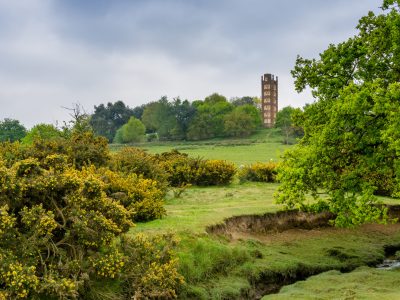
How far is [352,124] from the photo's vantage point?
18359 millimetres

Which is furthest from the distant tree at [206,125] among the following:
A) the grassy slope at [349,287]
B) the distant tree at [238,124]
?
the grassy slope at [349,287]

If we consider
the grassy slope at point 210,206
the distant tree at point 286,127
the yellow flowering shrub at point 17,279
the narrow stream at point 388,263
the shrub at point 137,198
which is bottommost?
the narrow stream at point 388,263

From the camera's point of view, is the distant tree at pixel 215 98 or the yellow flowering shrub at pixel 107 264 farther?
the distant tree at pixel 215 98

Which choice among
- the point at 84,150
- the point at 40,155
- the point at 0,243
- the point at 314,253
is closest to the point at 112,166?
the point at 84,150

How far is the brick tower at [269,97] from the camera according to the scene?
7264 inches

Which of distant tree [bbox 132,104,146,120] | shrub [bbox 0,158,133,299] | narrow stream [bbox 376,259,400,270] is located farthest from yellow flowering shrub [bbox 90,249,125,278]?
distant tree [bbox 132,104,146,120]

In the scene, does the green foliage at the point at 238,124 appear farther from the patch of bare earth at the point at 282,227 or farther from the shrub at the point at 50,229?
the shrub at the point at 50,229

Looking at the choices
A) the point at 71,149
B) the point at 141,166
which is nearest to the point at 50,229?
the point at 71,149

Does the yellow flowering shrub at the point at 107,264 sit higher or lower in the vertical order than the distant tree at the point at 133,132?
lower

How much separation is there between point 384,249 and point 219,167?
61.2 feet

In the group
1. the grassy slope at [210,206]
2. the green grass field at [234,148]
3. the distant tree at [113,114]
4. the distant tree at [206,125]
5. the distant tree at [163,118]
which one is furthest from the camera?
the distant tree at [113,114]

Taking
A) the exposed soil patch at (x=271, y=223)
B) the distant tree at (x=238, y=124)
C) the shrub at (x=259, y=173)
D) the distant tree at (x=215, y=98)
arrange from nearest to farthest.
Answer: the exposed soil patch at (x=271, y=223) → the shrub at (x=259, y=173) → the distant tree at (x=238, y=124) → the distant tree at (x=215, y=98)

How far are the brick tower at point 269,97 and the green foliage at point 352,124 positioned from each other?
163827 mm

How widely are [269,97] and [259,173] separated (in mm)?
147455
